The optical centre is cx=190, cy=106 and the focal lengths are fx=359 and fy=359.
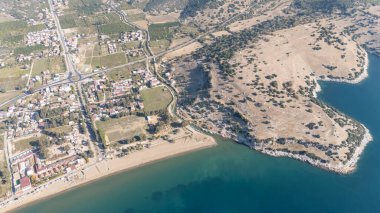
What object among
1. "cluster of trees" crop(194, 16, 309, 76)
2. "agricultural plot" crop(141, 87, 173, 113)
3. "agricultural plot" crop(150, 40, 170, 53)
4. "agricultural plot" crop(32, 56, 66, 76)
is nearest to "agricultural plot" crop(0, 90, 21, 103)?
"agricultural plot" crop(32, 56, 66, 76)

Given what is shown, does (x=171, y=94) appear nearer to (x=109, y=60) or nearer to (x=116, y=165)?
(x=116, y=165)

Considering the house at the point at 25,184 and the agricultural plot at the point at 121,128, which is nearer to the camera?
the house at the point at 25,184

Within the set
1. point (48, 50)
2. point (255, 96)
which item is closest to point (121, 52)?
point (48, 50)

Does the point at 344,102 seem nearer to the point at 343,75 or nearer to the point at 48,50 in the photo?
the point at 343,75

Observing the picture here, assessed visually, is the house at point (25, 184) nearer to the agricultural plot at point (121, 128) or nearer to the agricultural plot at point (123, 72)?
the agricultural plot at point (121, 128)

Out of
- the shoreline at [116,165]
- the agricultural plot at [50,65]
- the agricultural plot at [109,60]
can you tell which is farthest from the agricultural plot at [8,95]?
the shoreline at [116,165]

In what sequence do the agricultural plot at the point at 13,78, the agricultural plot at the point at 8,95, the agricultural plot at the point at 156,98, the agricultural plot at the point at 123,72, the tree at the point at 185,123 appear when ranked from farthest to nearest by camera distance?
the agricultural plot at the point at 123,72, the agricultural plot at the point at 13,78, the agricultural plot at the point at 8,95, the agricultural plot at the point at 156,98, the tree at the point at 185,123

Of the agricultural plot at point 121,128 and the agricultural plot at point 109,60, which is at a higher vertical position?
the agricultural plot at point 109,60

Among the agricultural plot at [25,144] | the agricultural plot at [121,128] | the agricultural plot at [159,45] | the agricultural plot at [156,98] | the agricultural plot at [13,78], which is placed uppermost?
the agricultural plot at [159,45]
